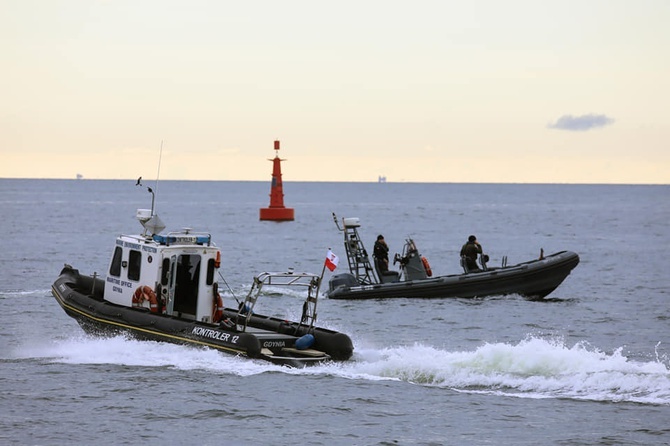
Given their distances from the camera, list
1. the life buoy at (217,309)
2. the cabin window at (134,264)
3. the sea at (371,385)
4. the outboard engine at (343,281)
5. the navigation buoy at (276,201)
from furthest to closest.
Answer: the navigation buoy at (276,201) → the outboard engine at (343,281) → the cabin window at (134,264) → the life buoy at (217,309) → the sea at (371,385)

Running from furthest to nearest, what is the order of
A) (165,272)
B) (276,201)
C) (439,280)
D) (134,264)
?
(276,201) < (439,280) < (134,264) < (165,272)

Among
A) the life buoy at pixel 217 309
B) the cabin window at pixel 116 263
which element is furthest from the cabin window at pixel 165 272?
the cabin window at pixel 116 263

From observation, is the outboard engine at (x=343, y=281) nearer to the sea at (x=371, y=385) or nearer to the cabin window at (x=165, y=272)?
the sea at (x=371, y=385)

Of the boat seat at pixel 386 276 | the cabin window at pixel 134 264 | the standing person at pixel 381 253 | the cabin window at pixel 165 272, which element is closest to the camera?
the cabin window at pixel 165 272

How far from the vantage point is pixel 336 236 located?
74.1 metres

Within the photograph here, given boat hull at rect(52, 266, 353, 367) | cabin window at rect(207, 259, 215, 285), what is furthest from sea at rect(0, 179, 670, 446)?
cabin window at rect(207, 259, 215, 285)

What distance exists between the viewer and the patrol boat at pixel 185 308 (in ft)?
60.0

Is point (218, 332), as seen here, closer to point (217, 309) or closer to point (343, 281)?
point (217, 309)

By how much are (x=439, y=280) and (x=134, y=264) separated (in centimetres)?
1097

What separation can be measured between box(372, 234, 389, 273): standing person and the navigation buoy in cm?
3983

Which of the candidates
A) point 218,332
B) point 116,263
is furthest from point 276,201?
point 218,332

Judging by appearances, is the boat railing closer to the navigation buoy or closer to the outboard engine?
the outboard engine

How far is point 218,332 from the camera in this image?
1833 cm

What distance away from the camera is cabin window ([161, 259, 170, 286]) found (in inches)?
773
